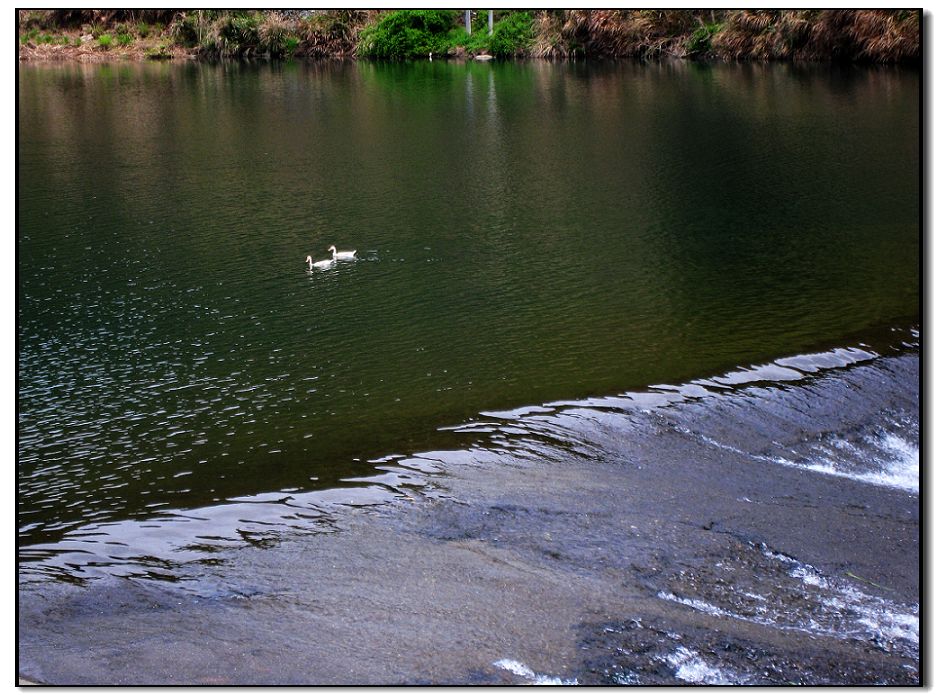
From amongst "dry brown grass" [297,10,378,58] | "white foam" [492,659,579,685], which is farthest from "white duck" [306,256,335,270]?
"dry brown grass" [297,10,378,58]

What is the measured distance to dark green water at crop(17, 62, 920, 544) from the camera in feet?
31.3

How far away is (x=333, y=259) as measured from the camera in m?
14.6

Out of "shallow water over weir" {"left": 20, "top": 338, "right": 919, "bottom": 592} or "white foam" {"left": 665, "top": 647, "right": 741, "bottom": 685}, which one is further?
"shallow water over weir" {"left": 20, "top": 338, "right": 919, "bottom": 592}

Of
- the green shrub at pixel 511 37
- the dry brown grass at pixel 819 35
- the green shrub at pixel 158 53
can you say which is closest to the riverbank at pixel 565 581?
the dry brown grass at pixel 819 35

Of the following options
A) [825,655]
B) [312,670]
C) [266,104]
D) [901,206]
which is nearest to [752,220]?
[901,206]

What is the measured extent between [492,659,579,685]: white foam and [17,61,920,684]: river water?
7.74ft

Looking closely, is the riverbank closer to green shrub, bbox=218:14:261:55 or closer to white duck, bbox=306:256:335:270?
white duck, bbox=306:256:335:270

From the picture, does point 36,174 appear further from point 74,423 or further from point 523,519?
point 523,519

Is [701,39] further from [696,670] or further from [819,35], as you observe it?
[696,670]

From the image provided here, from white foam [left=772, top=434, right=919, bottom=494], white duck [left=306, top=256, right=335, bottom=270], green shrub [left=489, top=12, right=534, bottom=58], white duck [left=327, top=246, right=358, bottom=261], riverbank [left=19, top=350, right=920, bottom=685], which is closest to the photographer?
riverbank [left=19, top=350, right=920, bottom=685]

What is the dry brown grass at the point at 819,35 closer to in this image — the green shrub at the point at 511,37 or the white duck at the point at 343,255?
the green shrub at the point at 511,37

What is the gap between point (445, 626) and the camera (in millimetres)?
6461

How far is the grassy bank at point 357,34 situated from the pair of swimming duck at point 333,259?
3106cm

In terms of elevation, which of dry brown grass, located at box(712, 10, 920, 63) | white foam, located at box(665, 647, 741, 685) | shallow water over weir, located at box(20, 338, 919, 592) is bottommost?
white foam, located at box(665, 647, 741, 685)
